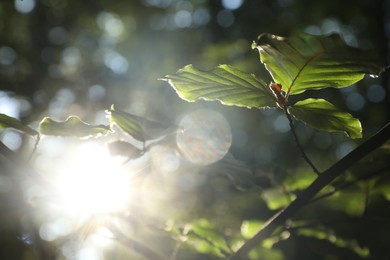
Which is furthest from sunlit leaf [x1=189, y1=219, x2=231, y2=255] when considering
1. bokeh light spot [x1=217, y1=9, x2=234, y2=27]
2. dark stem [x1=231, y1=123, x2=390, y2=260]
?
bokeh light spot [x1=217, y1=9, x2=234, y2=27]

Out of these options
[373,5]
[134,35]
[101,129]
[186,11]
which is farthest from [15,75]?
[101,129]

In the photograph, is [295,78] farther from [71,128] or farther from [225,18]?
[225,18]

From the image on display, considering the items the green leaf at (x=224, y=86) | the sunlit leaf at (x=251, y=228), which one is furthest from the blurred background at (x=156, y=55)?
the green leaf at (x=224, y=86)

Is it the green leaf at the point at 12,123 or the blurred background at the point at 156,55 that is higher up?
the green leaf at the point at 12,123

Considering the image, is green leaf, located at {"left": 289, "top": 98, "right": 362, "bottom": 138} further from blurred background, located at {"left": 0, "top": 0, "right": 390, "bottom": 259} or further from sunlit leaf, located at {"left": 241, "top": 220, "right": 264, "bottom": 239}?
blurred background, located at {"left": 0, "top": 0, "right": 390, "bottom": 259}

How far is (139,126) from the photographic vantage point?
908 mm

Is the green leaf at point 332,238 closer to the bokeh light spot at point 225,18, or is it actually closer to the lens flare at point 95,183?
the lens flare at point 95,183

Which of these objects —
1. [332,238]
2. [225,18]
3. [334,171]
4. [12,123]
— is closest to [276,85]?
[334,171]

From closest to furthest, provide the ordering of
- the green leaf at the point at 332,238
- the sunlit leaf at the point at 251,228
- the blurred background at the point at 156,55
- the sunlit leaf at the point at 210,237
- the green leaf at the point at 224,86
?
the green leaf at the point at 224,86
the sunlit leaf at the point at 210,237
the green leaf at the point at 332,238
the sunlit leaf at the point at 251,228
the blurred background at the point at 156,55

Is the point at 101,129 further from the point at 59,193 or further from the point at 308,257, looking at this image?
the point at 308,257

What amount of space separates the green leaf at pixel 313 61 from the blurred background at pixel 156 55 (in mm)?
3442

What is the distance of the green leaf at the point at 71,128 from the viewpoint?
857 mm

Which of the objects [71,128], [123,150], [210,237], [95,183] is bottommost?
[210,237]

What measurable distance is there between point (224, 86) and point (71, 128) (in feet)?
1.20
